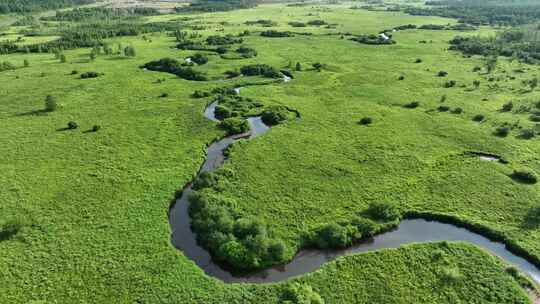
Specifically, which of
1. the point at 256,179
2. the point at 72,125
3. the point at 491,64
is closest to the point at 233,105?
the point at 256,179

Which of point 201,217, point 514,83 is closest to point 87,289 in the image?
point 201,217

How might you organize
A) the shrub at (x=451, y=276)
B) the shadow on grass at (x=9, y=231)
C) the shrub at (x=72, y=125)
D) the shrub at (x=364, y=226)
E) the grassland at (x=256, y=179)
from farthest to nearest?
the shrub at (x=72, y=125)
the shrub at (x=364, y=226)
the shadow on grass at (x=9, y=231)
the shrub at (x=451, y=276)
the grassland at (x=256, y=179)

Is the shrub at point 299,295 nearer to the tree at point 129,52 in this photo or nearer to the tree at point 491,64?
the tree at point 491,64

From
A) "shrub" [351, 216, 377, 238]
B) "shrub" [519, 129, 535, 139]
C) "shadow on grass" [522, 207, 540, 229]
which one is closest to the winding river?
"shrub" [351, 216, 377, 238]

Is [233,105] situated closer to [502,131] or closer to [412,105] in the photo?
[412,105]

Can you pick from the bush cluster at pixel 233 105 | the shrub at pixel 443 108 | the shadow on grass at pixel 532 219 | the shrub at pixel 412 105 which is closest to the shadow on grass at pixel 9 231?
the bush cluster at pixel 233 105

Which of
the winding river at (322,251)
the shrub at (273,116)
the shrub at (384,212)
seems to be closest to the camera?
the winding river at (322,251)
